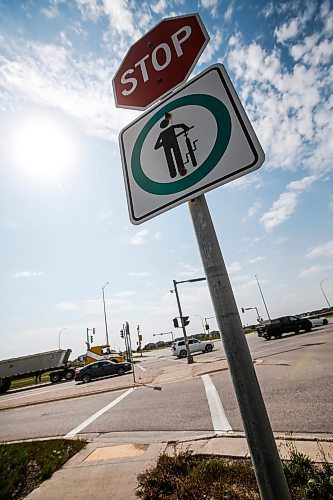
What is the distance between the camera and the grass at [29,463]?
3.75 meters

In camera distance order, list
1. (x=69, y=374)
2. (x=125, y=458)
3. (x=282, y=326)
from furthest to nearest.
A: 1. (x=69, y=374)
2. (x=282, y=326)
3. (x=125, y=458)

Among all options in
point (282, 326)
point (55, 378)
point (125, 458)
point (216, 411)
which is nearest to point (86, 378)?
point (55, 378)

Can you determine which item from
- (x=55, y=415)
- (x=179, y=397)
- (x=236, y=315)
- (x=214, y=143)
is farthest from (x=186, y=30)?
(x=55, y=415)

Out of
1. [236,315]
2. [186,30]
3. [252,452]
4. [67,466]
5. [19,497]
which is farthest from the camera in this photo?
[67,466]

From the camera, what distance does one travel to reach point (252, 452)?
1054mm

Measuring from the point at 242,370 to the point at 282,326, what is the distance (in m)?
25.5

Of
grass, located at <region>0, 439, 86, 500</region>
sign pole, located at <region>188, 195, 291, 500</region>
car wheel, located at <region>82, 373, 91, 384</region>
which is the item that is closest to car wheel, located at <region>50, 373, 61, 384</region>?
car wheel, located at <region>82, 373, 91, 384</region>

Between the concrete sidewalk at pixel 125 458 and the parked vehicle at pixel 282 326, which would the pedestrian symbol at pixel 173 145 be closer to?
the concrete sidewalk at pixel 125 458

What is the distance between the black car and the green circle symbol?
21274mm

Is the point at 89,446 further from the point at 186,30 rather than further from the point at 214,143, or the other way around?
the point at 186,30

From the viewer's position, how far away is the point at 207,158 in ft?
4.26

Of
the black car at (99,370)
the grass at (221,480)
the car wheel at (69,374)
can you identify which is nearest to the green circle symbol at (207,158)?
the grass at (221,480)

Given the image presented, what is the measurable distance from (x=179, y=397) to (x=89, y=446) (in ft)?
11.9

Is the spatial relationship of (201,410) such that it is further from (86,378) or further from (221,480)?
(86,378)
